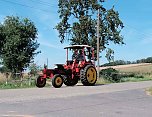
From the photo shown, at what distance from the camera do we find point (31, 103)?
1438 centimetres

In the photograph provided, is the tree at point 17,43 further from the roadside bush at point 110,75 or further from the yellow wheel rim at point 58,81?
the yellow wheel rim at point 58,81

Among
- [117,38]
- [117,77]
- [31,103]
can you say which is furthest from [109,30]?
[31,103]

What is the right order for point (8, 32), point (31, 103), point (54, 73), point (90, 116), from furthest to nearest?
point (8, 32)
point (54, 73)
point (31, 103)
point (90, 116)

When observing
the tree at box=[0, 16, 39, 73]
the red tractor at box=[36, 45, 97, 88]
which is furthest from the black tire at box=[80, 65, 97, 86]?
the tree at box=[0, 16, 39, 73]

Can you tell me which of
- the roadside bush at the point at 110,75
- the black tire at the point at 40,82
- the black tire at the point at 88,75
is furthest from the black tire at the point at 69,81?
the roadside bush at the point at 110,75

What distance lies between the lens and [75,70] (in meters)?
28.0

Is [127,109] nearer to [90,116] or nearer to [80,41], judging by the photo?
[90,116]

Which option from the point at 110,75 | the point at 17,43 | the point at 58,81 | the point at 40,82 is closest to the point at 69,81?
the point at 40,82

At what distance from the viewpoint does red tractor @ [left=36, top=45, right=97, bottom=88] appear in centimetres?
2709

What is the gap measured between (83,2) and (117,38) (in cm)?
634

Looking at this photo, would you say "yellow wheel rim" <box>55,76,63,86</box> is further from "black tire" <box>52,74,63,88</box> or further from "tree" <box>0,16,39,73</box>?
"tree" <box>0,16,39,73</box>

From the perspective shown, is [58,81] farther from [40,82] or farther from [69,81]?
[69,81]

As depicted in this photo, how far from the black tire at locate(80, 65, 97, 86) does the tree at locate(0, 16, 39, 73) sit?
27434 millimetres

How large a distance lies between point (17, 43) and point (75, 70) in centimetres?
2798
